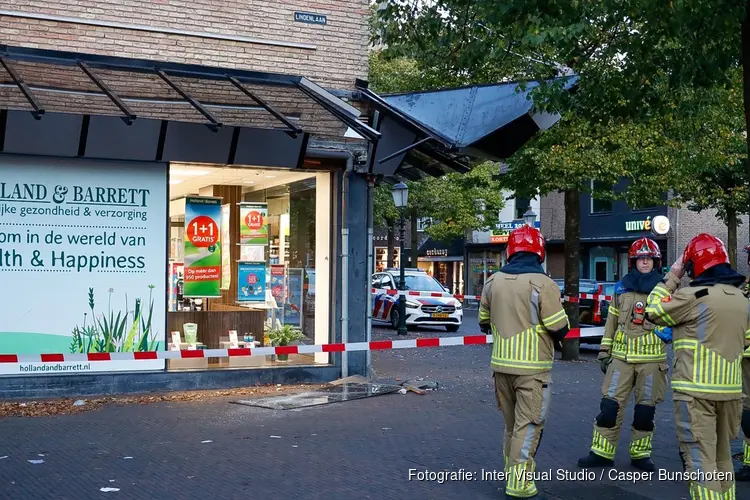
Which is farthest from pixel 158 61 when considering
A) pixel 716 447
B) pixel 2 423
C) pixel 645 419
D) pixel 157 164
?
pixel 716 447

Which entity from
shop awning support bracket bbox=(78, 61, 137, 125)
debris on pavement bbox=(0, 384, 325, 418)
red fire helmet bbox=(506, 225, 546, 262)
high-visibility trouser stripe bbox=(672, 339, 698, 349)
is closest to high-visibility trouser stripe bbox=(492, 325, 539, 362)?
red fire helmet bbox=(506, 225, 546, 262)

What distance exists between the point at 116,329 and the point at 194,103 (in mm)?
3208

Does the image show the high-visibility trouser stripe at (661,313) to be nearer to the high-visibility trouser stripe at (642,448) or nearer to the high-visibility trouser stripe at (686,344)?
the high-visibility trouser stripe at (686,344)

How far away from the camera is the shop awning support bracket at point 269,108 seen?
40.2 ft

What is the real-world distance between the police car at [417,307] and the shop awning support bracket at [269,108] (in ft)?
45.2

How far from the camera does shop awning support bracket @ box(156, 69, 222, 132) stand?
11.7 m

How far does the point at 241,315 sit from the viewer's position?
14.1 metres

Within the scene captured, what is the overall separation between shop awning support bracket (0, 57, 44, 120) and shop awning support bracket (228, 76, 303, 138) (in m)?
2.90

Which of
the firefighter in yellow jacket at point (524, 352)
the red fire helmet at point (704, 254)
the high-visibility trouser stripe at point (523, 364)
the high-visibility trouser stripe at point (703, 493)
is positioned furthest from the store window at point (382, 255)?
the high-visibility trouser stripe at point (703, 493)

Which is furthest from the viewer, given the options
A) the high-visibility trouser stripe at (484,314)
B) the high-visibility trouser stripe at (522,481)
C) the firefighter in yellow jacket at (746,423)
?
the firefighter in yellow jacket at (746,423)

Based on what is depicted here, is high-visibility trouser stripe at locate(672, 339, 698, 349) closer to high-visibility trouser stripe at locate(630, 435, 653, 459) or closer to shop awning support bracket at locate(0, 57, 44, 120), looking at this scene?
high-visibility trouser stripe at locate(630, 435, 653, 459)

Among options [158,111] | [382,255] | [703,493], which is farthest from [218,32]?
[382,255]

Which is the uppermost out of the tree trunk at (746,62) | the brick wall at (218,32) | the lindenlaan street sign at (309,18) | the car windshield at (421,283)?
the lindenlaan street sign at (309,18)

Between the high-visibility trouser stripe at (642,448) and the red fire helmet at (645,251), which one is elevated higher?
the red fire helmet at (645,251)
